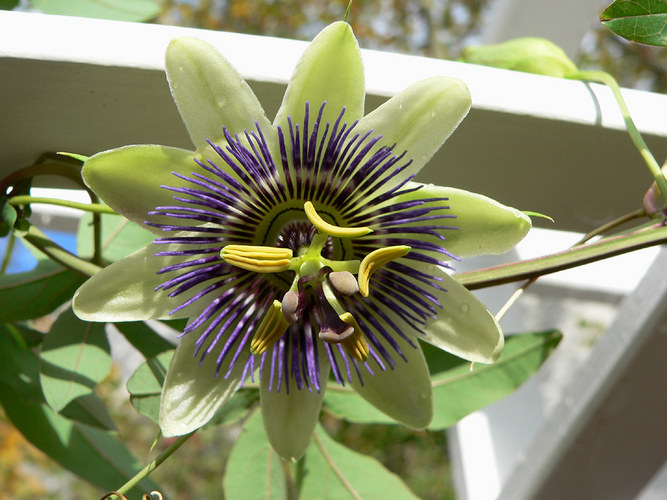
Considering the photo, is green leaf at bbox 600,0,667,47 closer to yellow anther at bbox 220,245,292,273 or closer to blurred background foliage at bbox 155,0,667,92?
yellow anther at bbox 220,245,292,273

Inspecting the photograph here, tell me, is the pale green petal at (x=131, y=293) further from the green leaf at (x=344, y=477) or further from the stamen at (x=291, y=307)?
the green leaf at (x=344, y=477)

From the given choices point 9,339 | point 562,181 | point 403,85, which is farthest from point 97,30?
point 562,181

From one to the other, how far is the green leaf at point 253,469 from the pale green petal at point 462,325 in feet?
0.92

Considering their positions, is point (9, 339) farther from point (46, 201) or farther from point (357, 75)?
point (357, 75)

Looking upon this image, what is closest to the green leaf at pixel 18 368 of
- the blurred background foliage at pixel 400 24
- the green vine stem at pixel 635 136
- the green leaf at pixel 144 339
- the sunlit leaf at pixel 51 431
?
the sunlit leaf at pixel 51 431

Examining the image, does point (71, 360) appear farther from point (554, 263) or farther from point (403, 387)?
point (554, 263)

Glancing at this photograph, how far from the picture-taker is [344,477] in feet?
2.49

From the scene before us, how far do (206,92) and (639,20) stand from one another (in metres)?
0.36

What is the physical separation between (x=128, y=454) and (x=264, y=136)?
1.49 ft

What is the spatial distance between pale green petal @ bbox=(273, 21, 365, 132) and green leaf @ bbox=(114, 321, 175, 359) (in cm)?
30

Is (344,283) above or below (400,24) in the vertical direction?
above

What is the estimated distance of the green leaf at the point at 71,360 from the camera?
611 millimetres

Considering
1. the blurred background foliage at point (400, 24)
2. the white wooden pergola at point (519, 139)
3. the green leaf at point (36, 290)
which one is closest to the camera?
the white wooden pergola at point (519, 139)

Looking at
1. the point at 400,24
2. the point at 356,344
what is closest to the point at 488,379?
the point at 356,344
